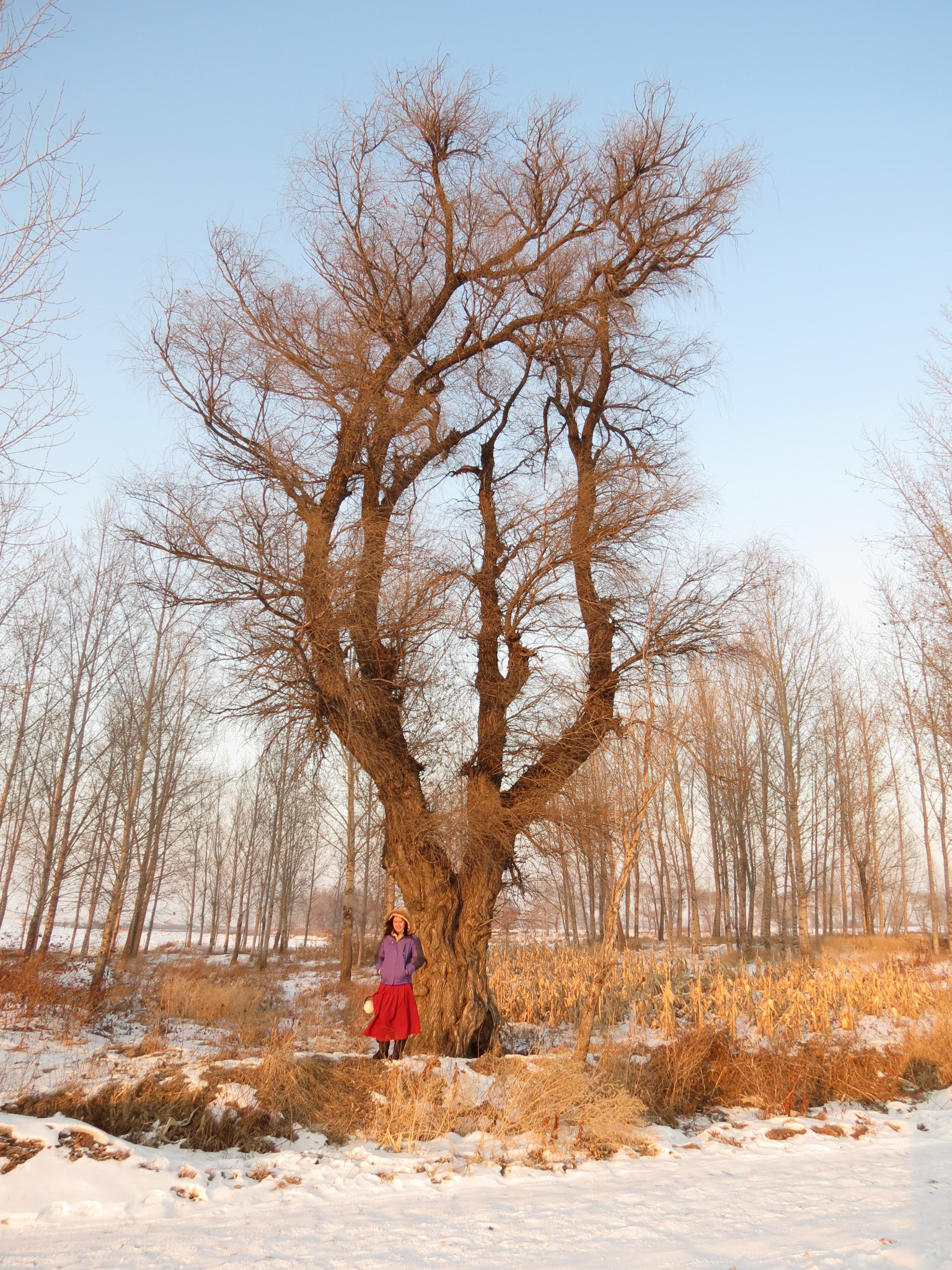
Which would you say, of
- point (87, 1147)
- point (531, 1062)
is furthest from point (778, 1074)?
point (87, 1147)

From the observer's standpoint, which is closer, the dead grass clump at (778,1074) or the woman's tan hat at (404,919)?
the dead grass clump at (778,1074)

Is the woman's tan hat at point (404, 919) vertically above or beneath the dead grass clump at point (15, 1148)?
above

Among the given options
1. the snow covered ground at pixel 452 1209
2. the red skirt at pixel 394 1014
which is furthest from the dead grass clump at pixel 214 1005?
the snow covered ground at pixel 452 1209

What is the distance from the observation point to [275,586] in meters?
8.39

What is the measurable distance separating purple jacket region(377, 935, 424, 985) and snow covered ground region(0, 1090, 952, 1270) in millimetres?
2518

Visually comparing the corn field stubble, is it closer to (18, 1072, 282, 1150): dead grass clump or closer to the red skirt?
(18, 1072, 282, 1150): dead grass clump

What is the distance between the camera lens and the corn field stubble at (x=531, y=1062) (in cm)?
565

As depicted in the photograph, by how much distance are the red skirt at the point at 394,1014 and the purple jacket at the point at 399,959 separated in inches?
3.0

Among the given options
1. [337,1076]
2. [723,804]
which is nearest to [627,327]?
[337,1076]

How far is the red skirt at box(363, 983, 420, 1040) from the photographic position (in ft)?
25.7

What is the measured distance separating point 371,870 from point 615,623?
20769mm

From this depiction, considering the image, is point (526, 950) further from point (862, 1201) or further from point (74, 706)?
point (862, 1201)

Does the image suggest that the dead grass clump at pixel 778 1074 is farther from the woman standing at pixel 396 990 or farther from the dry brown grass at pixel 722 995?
the woman standing at pixel 396 990

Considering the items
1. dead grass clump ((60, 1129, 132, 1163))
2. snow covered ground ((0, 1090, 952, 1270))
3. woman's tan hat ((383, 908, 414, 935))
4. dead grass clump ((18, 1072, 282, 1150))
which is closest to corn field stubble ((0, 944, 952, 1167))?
dead grass clump ((18, 1072, 282, 1150))
